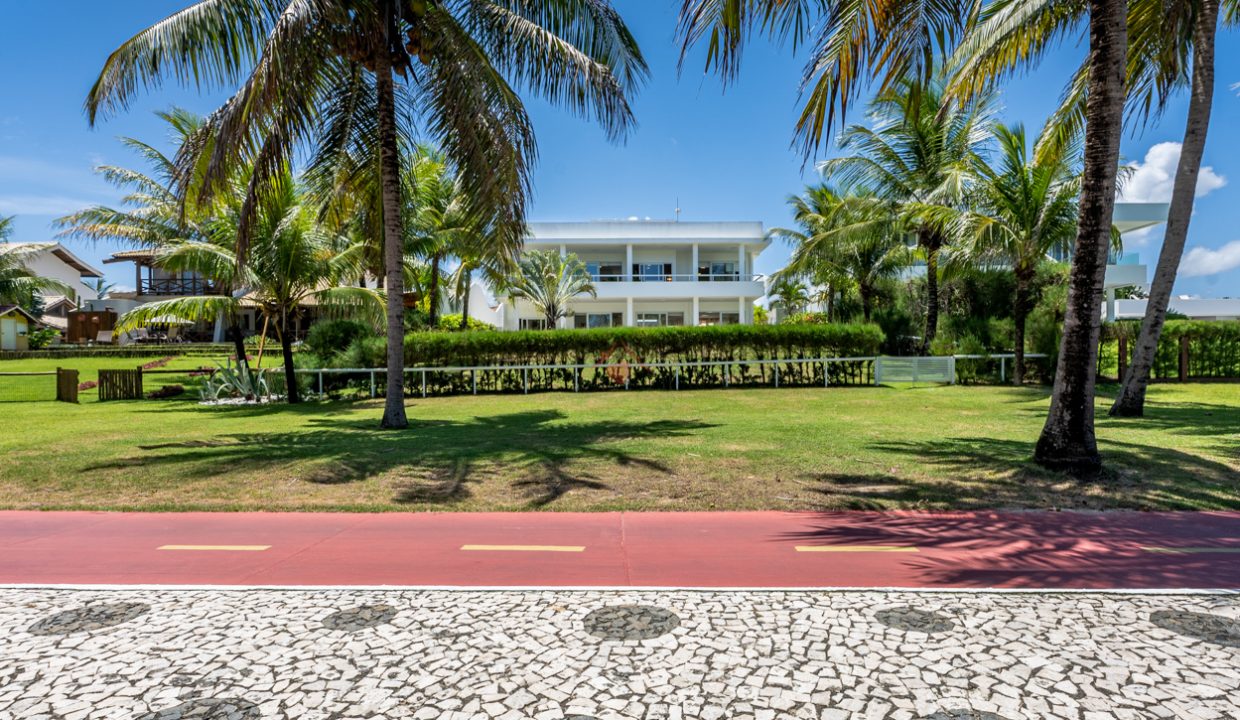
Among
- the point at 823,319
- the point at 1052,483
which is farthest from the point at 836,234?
the point at 1052,483

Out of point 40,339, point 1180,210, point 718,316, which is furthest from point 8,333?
point 1180,210

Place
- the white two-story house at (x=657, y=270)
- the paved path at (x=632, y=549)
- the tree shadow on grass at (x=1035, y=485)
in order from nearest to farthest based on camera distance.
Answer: the paved path at (x=632, y=549)
the tree shadow on grass at (x=1035, y=485)
the white two-story house at (x=657, y=270)

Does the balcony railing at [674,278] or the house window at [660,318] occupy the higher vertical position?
the balcony railing at [674,278]

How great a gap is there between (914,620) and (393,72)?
12.1 m

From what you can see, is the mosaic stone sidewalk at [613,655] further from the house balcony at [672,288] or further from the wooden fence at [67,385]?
the house balcony at [672,288]

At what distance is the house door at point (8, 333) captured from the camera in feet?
116

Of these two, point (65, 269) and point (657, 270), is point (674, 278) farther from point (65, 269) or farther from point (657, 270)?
point (65, 269)

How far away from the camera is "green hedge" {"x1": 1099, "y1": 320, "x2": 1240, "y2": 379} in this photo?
17688 mm

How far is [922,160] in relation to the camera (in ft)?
65.7

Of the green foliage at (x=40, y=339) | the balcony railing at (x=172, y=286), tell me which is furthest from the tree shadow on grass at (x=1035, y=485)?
the green foliage at (x=40, y=339)

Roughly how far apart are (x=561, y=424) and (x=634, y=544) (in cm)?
661

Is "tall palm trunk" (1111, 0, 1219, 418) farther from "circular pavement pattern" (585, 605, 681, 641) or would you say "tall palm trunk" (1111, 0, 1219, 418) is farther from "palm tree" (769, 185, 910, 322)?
"circular pavement pattern" (585, 605, 681, 641)

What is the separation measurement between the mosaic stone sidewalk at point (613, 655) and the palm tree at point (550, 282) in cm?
2671

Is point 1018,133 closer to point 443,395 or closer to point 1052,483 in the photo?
point 1052,483
